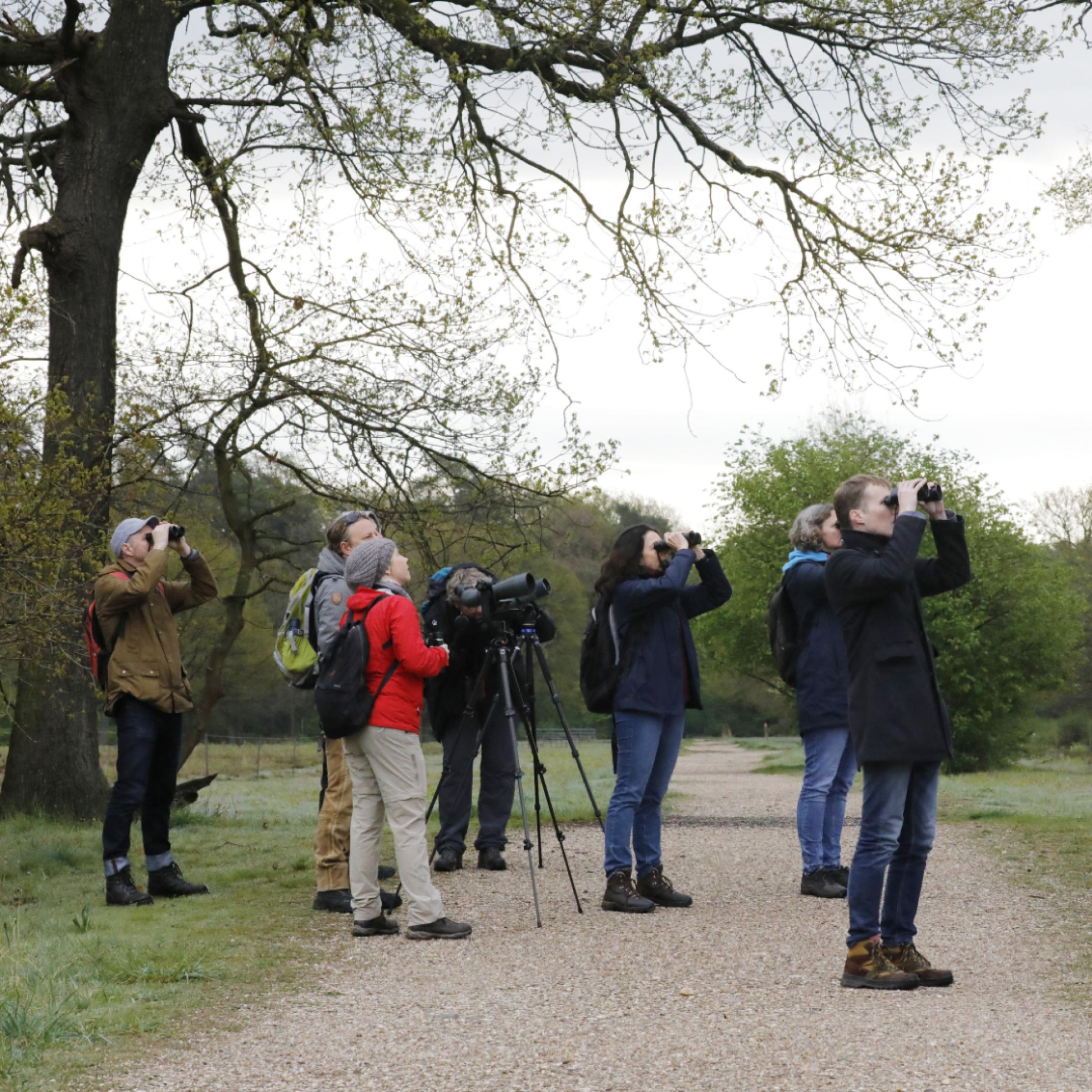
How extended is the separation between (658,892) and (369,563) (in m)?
2.44

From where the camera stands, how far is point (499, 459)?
13.0 metres

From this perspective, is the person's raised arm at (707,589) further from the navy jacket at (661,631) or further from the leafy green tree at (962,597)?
the leafy green tree at (962,597)

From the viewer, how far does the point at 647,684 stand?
22.6ft

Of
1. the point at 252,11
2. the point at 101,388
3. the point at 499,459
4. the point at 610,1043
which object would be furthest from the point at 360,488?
the point at 610,1043

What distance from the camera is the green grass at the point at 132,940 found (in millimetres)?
4211

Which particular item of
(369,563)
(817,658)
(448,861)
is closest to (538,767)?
(448,861)

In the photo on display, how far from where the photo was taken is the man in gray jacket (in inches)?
273

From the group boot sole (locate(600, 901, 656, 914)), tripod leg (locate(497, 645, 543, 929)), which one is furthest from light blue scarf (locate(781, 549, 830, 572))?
boot sole (locate(600, 901, 656, 914))

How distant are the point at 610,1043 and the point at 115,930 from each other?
9.61 ft

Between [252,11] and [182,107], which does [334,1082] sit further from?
[252,11]

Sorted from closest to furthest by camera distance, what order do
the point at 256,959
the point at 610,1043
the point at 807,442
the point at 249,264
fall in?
1. the point at 610,1043
2. the point at 256,959
3. the point at 249,264
4. the point at 807,442

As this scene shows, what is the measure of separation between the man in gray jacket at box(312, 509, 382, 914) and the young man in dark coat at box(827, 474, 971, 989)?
2.75 meters

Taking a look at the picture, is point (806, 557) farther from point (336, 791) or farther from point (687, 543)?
point (336, 791)

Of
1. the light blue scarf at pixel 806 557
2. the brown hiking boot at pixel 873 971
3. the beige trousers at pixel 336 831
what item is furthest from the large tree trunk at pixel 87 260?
the brown hiking boot at pixel 873 971
